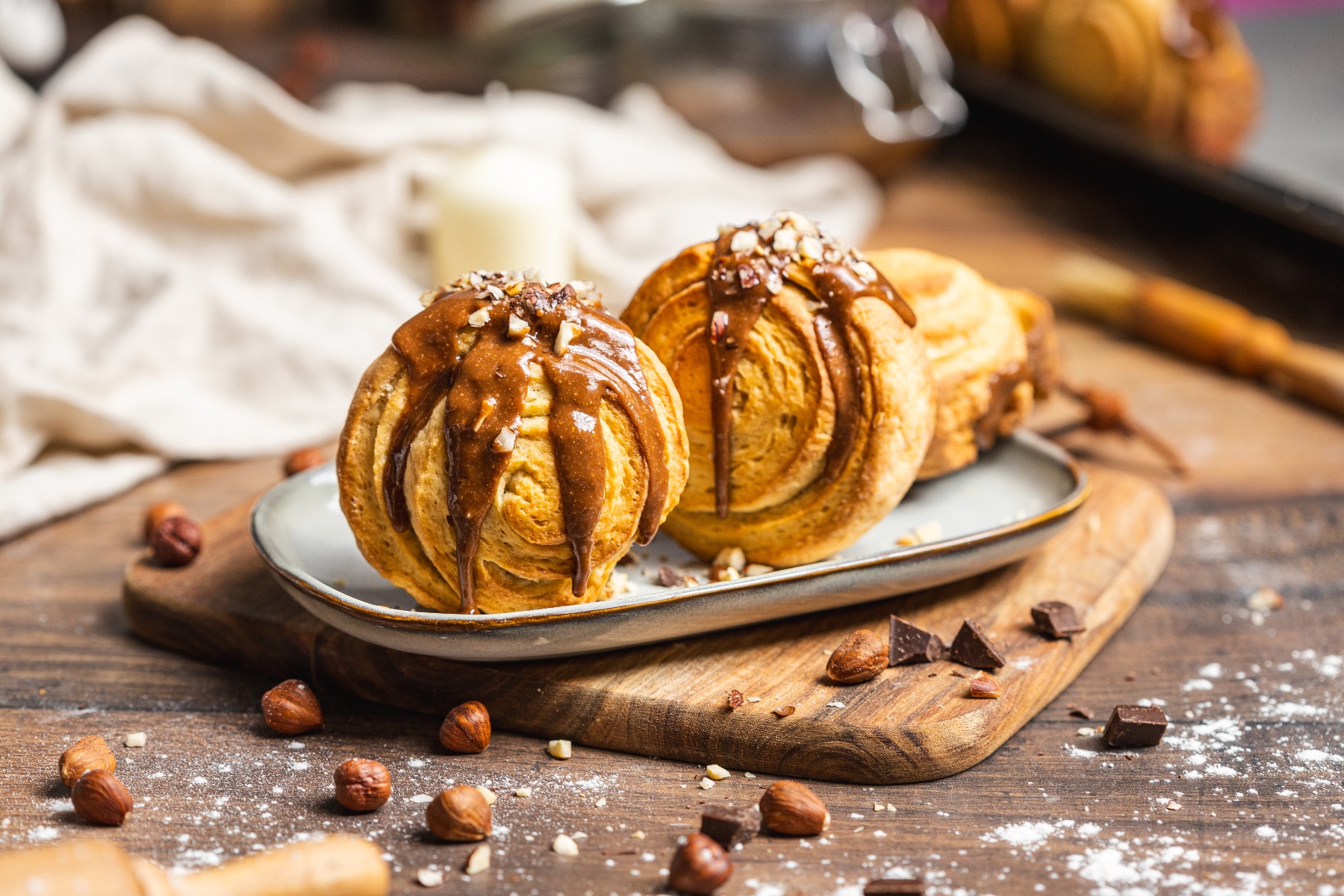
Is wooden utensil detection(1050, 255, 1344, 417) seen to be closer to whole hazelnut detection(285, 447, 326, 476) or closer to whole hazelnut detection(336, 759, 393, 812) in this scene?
whole hazelnut detection(285, 447, 326, 476)

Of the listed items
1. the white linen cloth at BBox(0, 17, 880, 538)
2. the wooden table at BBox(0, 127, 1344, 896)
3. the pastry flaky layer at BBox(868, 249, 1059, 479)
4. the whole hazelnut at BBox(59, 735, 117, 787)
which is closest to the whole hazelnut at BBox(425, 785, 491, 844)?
the wooden table at BBox(0, 127, 1344, 896)

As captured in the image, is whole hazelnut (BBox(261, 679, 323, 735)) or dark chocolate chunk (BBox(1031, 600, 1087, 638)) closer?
whole hazelnut (BBox(261, 679, 323, 735))

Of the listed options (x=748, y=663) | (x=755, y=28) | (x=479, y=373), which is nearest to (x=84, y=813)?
(x=479, y=373)

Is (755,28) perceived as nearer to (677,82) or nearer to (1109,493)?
(677,82)

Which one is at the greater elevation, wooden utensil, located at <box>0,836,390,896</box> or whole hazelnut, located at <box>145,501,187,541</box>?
wooden utensil, located at <box>0,836,390,896</box>

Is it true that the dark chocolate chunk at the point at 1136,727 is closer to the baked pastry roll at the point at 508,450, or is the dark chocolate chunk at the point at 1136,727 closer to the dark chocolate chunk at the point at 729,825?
the dark chocolate chunk at the point at 729,825

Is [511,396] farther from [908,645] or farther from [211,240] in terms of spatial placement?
[211,240]
